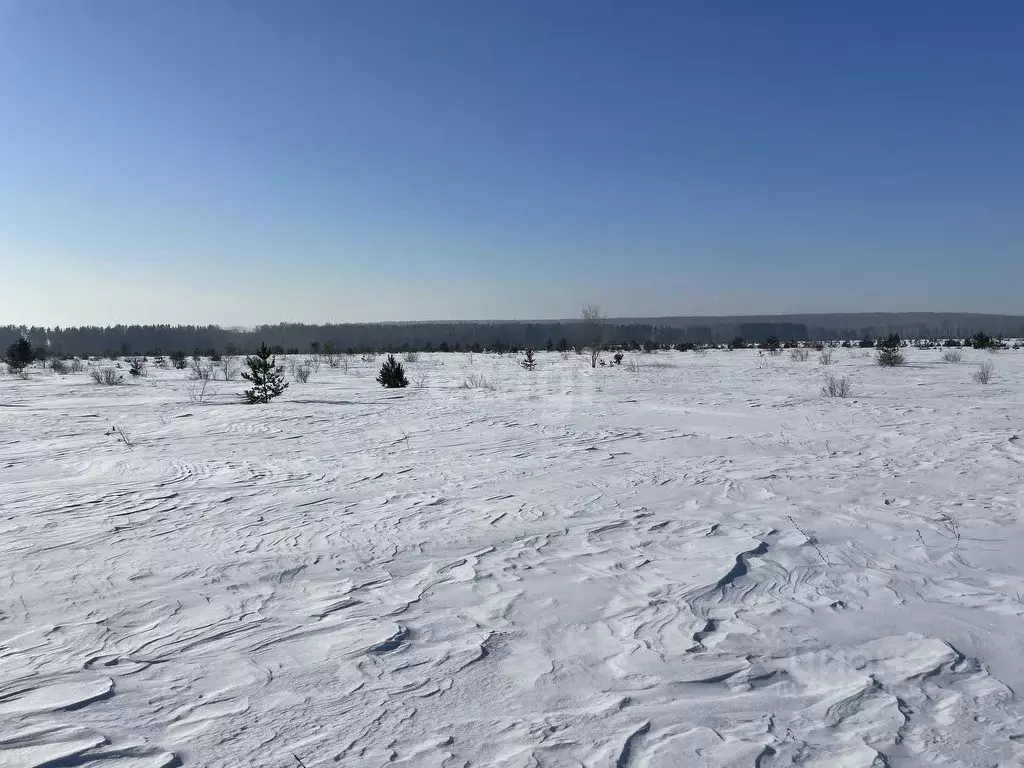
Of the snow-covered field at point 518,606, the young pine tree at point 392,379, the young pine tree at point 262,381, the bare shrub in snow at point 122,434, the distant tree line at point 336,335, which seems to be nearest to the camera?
the snow-covered field at point 518,606

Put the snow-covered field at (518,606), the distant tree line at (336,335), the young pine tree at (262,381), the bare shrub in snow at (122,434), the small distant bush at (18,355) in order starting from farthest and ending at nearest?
the distant tree line at (336,335), the small distant bush at (18,355), the young pine tree at (262,381), the bare shrub in snow at (122,434), the snow-covered field at (518,606)

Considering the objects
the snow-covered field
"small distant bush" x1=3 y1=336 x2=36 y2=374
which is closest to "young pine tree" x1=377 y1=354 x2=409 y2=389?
the snow-covered field

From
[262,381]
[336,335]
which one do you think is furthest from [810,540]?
[336,335]

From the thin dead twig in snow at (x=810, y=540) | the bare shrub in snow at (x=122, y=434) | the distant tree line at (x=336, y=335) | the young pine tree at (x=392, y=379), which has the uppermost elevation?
the distant tree line at (x=336, y=335)

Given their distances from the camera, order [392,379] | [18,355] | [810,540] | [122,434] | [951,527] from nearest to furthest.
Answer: [810,540] → [951,527] → [122,434] → [392,379] → [18,355]

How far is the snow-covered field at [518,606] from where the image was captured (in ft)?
6.83

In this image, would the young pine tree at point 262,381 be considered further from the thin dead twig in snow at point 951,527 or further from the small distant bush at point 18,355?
the small distant bush at point 18,355

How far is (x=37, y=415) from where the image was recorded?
11.1 meters

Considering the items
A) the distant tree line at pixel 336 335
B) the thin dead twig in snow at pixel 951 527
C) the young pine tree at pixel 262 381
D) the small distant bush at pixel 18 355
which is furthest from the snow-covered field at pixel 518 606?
the distant tree line at pixel 336 335

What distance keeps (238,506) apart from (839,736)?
464 centimetres

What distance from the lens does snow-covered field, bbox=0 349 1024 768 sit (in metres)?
2.08

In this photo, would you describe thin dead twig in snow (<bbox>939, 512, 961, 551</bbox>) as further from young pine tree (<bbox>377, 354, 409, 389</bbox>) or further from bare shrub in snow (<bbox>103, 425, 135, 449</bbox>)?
young pine tree (<bbox>377, 354, 409, 389</bbox>)

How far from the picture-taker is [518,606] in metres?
3.14

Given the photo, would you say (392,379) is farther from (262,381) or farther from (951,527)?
(951,527)
